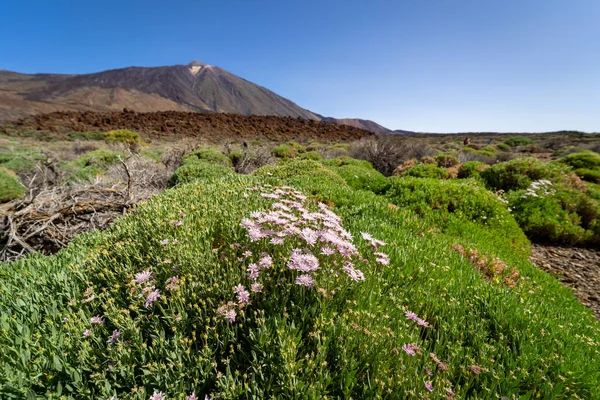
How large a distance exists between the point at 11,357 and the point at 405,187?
25.6ft

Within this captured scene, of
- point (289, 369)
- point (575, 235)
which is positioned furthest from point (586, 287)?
point (289, 369)

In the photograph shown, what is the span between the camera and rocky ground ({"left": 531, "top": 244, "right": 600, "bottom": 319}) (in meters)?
5.00

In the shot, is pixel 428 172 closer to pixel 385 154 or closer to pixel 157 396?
pixel 385 154

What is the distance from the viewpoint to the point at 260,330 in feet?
5.41

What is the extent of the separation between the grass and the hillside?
84.2m

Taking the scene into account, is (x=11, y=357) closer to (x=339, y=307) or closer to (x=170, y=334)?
(x=170, y=334)

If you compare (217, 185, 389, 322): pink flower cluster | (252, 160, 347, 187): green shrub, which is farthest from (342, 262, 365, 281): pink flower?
(252, 160, 347, 187): green shrub

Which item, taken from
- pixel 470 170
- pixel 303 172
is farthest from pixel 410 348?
pixel 470 170

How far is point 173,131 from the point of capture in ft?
152

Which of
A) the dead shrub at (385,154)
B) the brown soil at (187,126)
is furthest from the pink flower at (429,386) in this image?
the brown soil at (187,126)

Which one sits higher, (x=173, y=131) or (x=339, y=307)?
(x=173, y=131)

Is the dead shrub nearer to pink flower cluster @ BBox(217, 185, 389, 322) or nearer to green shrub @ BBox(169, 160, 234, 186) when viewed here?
green shrub @ BBox(169, 160, 234, 186)

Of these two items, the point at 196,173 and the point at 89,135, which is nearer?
the point at 196,173

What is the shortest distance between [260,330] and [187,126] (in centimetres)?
5327
